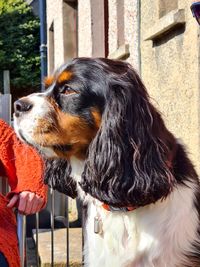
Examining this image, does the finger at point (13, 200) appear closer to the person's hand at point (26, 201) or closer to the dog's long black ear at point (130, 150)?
the person's hand at point (26, 201)

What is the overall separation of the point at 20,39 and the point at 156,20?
14.5 metres

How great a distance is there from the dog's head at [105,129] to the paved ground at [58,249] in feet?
7.02

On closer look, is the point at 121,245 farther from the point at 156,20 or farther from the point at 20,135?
the point at 156,20

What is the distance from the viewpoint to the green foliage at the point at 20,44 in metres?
18.9

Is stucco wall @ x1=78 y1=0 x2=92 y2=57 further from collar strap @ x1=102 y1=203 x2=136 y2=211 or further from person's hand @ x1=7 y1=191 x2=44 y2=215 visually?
collar strap @ x1=102 y1=203 x2=136 y2=211

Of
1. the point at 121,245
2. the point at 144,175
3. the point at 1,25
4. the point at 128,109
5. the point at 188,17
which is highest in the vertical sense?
the point at 1,25

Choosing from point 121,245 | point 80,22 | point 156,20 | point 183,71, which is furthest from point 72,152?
point 80,22

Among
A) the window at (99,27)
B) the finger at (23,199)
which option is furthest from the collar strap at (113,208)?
the window at (99,27)

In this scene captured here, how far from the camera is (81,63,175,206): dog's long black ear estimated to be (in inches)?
100

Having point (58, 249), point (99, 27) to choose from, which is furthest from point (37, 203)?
point (99, 27)

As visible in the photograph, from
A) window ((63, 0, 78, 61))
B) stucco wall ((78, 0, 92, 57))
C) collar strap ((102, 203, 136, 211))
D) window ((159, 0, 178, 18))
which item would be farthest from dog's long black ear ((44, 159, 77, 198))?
window ((63, 0, 78, 61))

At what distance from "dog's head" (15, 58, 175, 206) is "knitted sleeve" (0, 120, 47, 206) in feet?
0.89

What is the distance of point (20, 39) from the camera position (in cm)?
1922

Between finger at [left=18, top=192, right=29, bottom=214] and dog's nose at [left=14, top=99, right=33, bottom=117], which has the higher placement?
dog's nose at [left=14, top=99, right=33, bottom=117]
